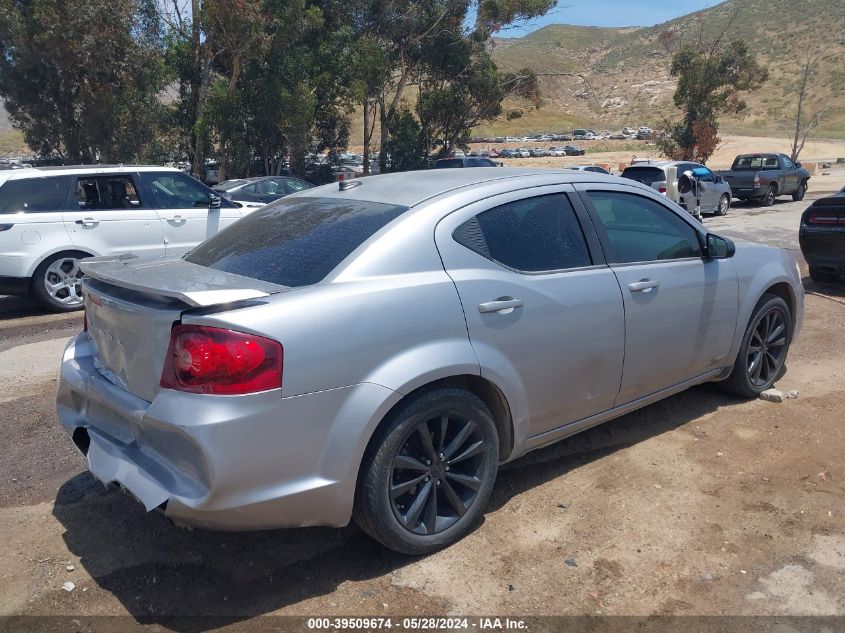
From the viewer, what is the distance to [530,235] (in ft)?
12.8

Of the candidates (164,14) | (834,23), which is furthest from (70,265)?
(834,23)

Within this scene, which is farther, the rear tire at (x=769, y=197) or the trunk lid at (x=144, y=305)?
the rear tire at (x=769, y=197)

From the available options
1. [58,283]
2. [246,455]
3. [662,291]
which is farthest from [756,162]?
[246,455]

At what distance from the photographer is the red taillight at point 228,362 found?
2869 mm

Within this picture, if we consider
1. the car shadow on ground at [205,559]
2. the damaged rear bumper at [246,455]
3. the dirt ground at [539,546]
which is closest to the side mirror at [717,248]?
the dirt ground at [539,546]

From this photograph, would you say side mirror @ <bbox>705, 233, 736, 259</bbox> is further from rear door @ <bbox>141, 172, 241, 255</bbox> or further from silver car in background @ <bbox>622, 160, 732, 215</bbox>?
silver car in background @ <bbox>622, 160, 732, 215</bbox>

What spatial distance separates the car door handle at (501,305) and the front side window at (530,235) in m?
0.19

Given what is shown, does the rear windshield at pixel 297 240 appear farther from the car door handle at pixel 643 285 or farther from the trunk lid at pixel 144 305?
the car door handle at pixel 643 285

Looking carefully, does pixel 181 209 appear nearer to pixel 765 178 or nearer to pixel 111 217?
pixel 111 217

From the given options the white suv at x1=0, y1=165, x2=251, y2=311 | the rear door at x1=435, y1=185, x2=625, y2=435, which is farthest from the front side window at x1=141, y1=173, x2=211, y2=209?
the rear door at x1=435, y1=185, x2=625, y2=435

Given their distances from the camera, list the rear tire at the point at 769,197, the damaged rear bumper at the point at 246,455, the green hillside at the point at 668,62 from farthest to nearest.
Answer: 1. the green hillside at the point at 668,62
2. the rear tire at the point at 769,197
3. the damaged rear bumper at the point at 246,455

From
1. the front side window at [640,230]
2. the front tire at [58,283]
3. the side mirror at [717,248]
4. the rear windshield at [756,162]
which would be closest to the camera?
the front side window at [640,230]

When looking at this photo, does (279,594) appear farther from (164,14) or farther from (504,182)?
(164,14)

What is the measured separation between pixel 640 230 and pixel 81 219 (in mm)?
7066
